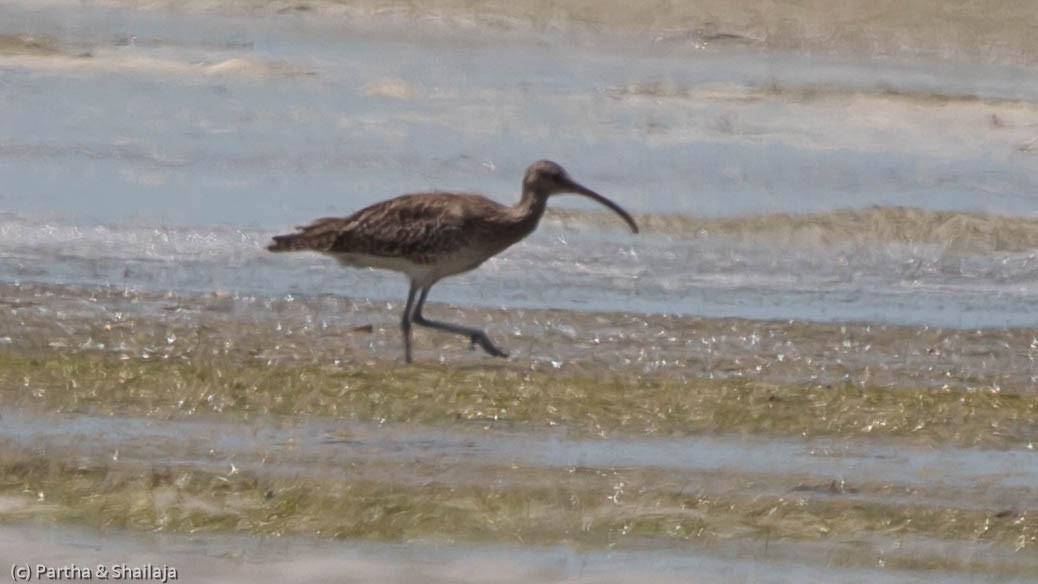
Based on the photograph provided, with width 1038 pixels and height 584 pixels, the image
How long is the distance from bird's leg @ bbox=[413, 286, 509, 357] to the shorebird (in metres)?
0.01

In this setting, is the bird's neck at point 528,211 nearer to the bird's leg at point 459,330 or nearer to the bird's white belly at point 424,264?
the bird's white belly at point 424,264

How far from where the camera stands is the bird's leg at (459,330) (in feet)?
38.9

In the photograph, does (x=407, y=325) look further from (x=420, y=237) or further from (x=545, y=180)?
(x=545, y=180)

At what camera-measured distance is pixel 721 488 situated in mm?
8766

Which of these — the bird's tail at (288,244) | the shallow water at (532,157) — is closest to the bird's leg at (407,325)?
the bird's tail at (288,244)

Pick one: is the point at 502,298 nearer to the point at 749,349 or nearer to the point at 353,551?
the point at 749,349

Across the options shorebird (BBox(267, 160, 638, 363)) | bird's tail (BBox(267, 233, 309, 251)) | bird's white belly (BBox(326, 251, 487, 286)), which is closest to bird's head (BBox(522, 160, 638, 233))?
shorebird (BBox(267, 160, 638, 363))

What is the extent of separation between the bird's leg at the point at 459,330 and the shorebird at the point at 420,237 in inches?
0.4

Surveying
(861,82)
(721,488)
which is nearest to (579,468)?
(721,488)

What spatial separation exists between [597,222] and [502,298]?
2570 mm

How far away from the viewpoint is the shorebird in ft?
41.3

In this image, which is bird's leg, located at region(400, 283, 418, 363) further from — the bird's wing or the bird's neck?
the bird's neck

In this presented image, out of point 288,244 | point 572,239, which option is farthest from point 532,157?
point 288,244

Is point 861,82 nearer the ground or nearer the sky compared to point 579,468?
nearer the sky
